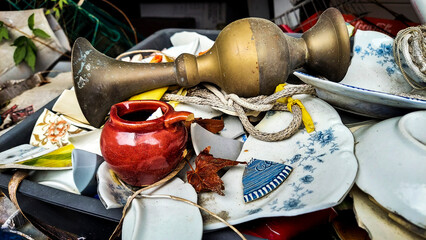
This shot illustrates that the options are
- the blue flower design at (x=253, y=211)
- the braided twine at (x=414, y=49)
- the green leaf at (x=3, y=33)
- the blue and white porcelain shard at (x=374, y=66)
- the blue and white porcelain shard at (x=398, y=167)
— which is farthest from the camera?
the green leaf at (x=3, y=33)

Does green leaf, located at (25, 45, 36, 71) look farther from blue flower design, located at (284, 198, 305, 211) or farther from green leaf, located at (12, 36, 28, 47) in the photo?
blue flower design, located at (284, 198, 305, 211)

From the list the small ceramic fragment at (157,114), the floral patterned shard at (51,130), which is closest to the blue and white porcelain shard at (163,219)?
the small ceramic fragment at (157,114)

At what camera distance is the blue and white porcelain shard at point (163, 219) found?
0.56m

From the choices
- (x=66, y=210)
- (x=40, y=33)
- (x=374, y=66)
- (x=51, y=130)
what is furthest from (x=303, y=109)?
(x=40, y=33)

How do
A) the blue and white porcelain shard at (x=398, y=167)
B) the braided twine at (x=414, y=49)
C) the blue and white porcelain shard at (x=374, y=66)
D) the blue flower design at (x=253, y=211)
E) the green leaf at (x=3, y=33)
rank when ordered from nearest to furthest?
the blue and white porcelain shard at (x=398, y=167) < the blue flower design at (x=253, y=211) < the braided twine at (x=414, y=49) < the blue and white porcelain shard at (x=374, y=66) < the green leaf at (x=3, y=33)

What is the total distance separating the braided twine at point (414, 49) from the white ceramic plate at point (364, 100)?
0.16 m

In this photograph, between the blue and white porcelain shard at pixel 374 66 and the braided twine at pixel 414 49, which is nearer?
the braided twine at pixel 414 49

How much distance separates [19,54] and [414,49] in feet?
5.42

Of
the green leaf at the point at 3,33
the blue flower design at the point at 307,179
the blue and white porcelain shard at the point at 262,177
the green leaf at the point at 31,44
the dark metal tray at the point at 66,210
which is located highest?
the green leaf at the point at 3,33

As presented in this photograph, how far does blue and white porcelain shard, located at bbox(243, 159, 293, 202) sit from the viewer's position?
2.09 feet

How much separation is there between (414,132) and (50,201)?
76cm

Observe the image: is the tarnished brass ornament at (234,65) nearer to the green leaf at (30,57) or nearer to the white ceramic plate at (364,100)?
the white ceramic plate at (364,100)

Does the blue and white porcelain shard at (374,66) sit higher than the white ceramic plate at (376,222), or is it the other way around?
the blue and white porcelain shard at (374,66)

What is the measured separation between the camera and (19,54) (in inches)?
59.1
